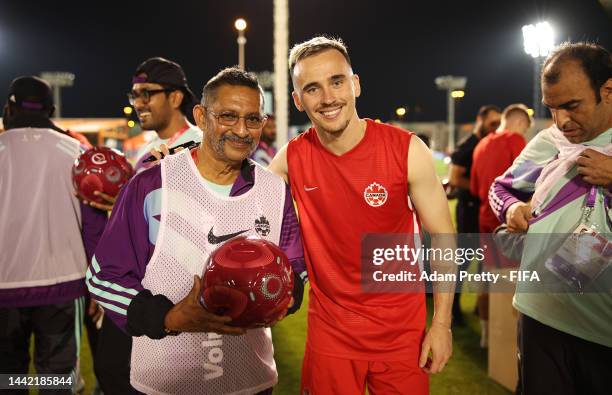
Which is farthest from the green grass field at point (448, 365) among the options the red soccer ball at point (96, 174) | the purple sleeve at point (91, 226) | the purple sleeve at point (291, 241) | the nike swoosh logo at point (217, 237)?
the nike swoosh logo at point (217, 237)

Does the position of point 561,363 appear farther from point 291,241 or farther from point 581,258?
point 291,241

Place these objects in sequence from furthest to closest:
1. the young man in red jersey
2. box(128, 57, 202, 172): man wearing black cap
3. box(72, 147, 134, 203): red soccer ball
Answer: box(128, 57, 202, 172): man wearing black cap → box(72, 147, 134, 203): red soccer ball → the young man in red jersey

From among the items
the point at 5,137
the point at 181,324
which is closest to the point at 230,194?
the point at 181,324

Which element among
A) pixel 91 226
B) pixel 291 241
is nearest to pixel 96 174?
pixel 91 226

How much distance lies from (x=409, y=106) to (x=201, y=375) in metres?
77.4

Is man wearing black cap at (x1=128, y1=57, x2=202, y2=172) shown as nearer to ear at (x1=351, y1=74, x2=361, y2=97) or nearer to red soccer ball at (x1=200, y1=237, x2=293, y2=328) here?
ear at (x1=351, y1=74, x2=361, y2=97)

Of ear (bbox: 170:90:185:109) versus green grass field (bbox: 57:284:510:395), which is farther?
green grass field (bbox: 57:284:510:395)

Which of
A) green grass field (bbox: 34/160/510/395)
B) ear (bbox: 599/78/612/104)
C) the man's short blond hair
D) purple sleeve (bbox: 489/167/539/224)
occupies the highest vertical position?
the man's short blond hair

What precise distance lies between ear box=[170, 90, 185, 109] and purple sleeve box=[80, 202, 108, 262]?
95 centimetres

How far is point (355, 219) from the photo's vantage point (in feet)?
8.57

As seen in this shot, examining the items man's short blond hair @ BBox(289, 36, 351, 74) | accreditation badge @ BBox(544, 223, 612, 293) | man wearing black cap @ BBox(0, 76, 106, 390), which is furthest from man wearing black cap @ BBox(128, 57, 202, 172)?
accreditation badge @ BBox(544, 223, 612, 293)

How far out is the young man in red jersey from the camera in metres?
2.56

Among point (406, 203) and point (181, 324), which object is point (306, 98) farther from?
point (181, 324)

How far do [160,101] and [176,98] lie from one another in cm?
12
